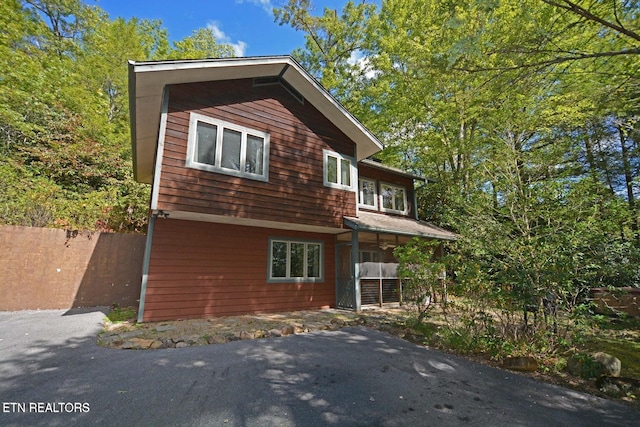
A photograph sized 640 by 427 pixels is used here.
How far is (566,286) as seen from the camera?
425 centimetres

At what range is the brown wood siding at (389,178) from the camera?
1214 cm

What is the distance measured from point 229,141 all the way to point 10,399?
5.95 meters

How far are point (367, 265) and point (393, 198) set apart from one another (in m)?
4.82

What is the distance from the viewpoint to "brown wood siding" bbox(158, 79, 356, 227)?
6648 mm

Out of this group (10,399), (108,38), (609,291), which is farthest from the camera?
(108,38)

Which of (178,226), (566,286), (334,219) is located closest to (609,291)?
(566,286)

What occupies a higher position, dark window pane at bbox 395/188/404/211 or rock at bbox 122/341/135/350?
dark window pane at bbox 395/188/404/211

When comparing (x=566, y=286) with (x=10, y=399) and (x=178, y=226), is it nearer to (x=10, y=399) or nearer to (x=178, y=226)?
(x=10, y=399)

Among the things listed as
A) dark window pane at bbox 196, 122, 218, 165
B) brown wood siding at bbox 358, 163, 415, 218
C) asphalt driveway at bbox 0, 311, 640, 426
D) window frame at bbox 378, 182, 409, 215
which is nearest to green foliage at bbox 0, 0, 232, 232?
dark window pane at bbox 196, 122, 218, 165

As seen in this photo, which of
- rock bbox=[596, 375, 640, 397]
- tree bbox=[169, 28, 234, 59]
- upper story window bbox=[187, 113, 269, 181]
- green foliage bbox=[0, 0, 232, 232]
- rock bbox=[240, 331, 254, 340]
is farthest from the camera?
tree bbox=[169, 28, 234, 59]

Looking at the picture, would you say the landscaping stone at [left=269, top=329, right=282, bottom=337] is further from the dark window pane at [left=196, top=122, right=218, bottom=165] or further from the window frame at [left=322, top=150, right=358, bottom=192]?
the window frame at [left=322, top=150, right=358, bottom=192]

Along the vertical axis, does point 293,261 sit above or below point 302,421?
above

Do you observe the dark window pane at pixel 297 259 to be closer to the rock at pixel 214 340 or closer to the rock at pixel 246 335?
the rock at pixel 246 335

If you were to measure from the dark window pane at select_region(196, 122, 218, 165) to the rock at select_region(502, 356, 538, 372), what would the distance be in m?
7.08
